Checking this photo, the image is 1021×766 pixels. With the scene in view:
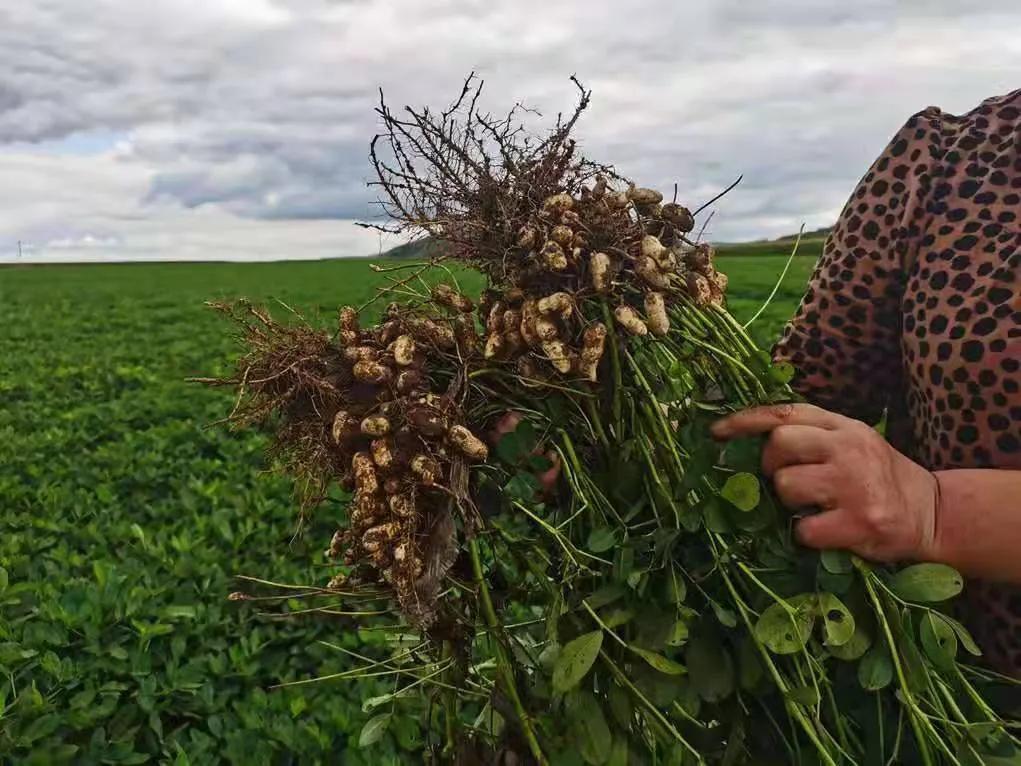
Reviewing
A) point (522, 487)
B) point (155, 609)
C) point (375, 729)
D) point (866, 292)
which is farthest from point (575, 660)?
point (155, 609)

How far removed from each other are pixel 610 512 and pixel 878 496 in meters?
0.32

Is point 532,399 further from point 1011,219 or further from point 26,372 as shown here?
point 26,372

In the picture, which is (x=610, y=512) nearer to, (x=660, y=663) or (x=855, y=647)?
(x=660, y=663)

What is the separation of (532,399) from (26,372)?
8.36 metres

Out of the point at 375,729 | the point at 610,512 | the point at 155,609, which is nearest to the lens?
the point at 610,512

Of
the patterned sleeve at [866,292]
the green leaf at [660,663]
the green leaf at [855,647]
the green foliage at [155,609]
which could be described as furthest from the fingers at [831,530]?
the green foliage at [155,609]

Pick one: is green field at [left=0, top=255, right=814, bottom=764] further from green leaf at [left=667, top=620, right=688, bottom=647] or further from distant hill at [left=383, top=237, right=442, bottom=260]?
green leaf at [left=667, top=620, right=688, bottom=647]

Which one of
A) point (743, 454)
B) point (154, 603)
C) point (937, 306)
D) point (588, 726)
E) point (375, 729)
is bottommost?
point (154, 603)

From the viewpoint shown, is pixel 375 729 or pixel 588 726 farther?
pixel 375 729

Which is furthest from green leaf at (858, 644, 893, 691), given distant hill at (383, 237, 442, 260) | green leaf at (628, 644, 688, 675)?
distant hill at (383, 237, 442, 260)

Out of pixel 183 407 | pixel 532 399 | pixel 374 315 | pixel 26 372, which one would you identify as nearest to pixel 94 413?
pixel 183 407

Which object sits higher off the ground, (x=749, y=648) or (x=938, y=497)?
(x=938, y=497)

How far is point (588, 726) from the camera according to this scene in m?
1.22

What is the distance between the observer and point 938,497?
123 cm
